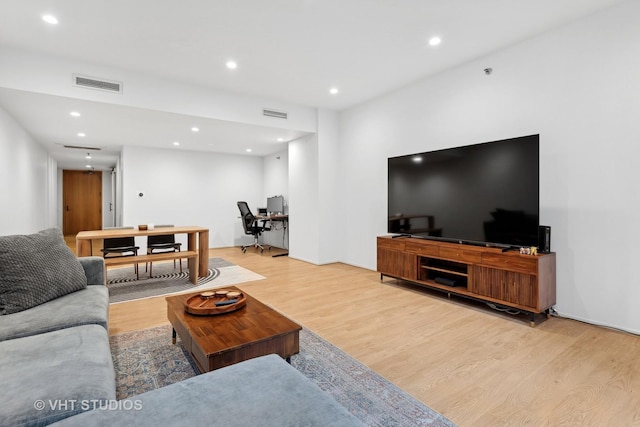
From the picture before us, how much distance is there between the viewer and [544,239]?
3008mm

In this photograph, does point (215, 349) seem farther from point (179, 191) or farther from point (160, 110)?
point (179, 191)

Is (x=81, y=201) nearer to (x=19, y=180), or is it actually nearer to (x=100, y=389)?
(x=19, y=180)

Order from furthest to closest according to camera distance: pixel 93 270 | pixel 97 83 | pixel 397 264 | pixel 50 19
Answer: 1. pixel 397 264
2. pixel 97 83
3. pixel 50 19
4. pixel 93 270

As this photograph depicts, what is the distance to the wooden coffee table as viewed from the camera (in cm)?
166

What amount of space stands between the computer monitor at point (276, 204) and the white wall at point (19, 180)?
4.46 m

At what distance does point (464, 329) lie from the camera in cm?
280

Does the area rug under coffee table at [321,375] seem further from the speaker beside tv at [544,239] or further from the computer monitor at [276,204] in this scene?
the computer monitor at [276,204]

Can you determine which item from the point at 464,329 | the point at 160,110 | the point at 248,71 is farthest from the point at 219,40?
the point at 464,329

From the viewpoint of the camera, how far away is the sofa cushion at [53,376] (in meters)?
1.01

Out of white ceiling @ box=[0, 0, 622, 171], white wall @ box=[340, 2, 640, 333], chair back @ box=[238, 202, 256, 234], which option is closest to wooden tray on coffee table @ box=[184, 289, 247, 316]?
white ceiling @ box=[0, 0, 622, 171]

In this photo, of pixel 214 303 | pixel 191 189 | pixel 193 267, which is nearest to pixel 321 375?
pixel 214 303

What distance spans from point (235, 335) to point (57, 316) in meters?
1.02

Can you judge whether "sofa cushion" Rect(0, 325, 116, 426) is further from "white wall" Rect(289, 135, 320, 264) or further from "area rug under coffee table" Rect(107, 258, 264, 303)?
"white wall" Rect(289, 135, 320, 264)

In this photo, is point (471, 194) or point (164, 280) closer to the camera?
point (471, 194)
